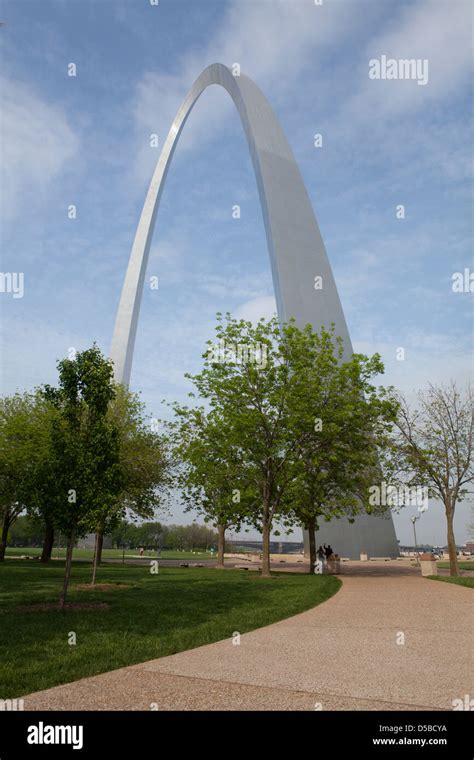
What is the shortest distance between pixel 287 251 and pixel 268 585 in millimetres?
29293

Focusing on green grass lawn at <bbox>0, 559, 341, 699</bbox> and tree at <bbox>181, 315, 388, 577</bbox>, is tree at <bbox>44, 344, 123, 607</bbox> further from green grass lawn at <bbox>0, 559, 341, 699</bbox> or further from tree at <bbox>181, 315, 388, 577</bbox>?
tree at <bbox>181, 315, 388, 577</bbox>

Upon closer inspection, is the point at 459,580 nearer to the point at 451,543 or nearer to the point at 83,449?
the point at 451,543

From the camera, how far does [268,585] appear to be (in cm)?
1945

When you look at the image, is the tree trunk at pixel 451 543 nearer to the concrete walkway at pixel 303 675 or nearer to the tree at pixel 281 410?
the tree at pixel 281 410

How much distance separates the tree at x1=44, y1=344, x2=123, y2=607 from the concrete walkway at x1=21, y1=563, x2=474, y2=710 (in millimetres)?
4860

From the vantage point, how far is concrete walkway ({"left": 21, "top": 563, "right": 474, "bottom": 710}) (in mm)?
5281

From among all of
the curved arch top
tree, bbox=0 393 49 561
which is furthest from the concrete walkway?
the curved arch top

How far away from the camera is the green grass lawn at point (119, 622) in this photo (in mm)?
6704

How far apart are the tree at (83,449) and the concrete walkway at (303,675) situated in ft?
15.9

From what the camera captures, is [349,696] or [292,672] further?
[292,672]

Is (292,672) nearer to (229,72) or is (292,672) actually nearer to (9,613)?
(9,613)

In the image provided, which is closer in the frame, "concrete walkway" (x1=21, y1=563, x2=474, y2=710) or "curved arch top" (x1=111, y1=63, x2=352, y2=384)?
"concrete walkway" (x1=21, y1=563, x2=474, y2=710)

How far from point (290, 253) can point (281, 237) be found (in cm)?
139
